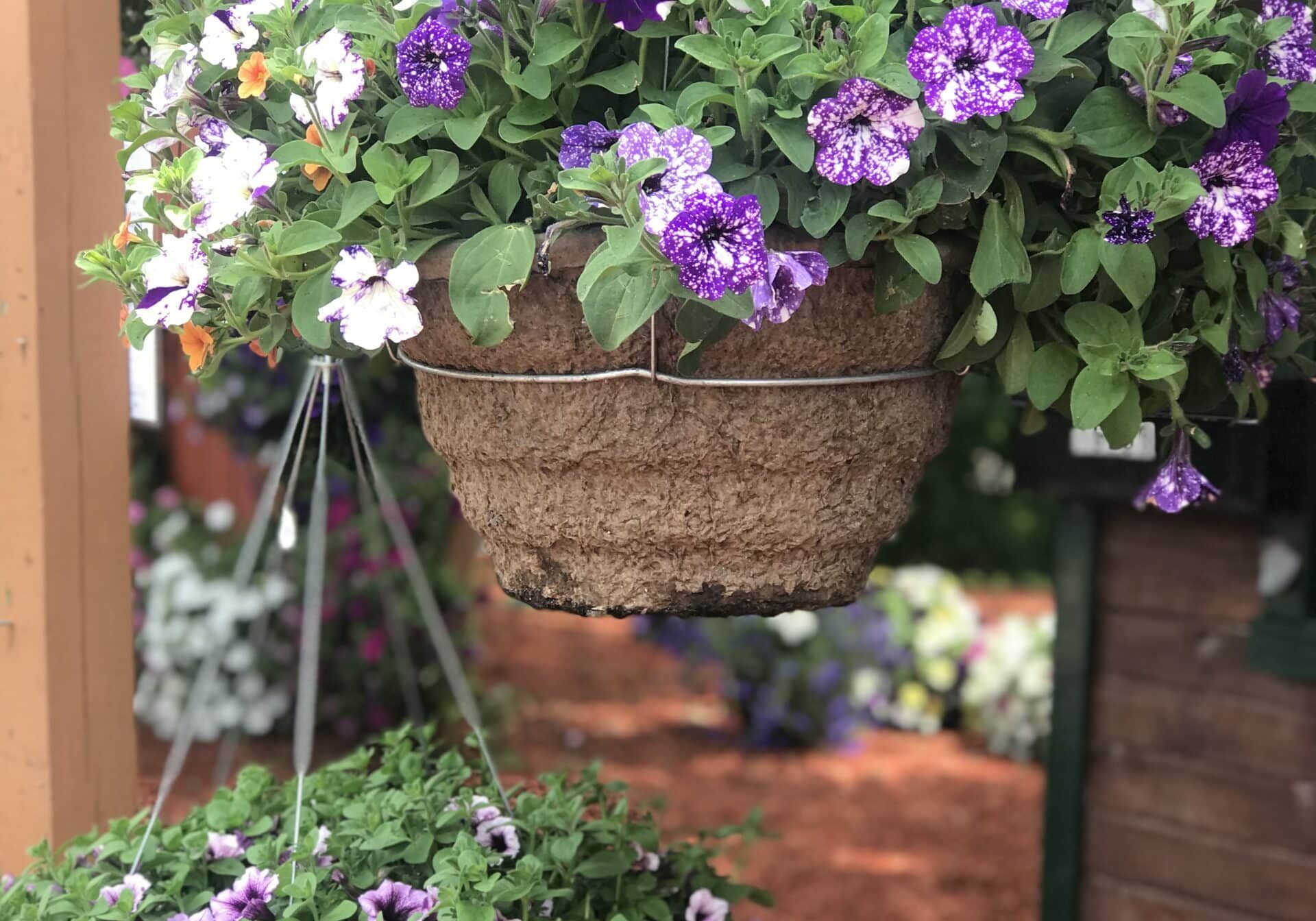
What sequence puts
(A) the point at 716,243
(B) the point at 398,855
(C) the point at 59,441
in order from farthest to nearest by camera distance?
1. (C) the point at 59,441
2. (B) the point at 398,855
3. (A) the point at 716,243

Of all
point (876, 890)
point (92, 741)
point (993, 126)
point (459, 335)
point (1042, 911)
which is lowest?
point (876, 890)

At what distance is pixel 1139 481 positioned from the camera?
199 cm

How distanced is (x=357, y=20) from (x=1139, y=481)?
1.60 metres

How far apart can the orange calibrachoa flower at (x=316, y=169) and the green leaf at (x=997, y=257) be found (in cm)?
41

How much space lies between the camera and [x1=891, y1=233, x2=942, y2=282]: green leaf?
71 centimetres

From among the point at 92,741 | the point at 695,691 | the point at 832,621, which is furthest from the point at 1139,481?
the point at 695,691

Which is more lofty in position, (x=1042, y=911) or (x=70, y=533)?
(x=70, y=533)

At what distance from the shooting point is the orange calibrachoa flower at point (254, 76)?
77cm

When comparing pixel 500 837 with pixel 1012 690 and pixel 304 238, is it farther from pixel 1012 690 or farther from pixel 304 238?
pixel 1012 690

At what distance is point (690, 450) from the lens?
79cm

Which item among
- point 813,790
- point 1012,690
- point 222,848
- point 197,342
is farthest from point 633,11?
point 1012,690

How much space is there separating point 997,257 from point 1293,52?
0.25m

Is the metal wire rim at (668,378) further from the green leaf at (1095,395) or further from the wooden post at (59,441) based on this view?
the wooden post at (59,441)

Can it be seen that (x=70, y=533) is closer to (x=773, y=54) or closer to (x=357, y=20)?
(x=357, y=20)
